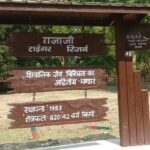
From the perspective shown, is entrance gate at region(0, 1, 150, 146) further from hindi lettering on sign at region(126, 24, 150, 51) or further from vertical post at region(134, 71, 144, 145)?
hindi lettering on sign at region(126, 24, 150, 51)

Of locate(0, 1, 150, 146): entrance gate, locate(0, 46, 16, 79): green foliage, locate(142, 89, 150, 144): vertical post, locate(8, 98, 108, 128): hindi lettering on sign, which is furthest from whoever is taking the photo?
locate(0, 46, 16, 79): green foliage

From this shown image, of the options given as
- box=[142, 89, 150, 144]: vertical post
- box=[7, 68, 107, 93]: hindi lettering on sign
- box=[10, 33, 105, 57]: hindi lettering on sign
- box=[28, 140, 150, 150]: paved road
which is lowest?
box=[28, 140, 150, 150]: paved road

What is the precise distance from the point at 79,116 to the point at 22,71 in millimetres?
1527

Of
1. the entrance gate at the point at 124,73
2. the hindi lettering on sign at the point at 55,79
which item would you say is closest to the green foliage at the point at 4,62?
the entrance gate at the point at 124,73

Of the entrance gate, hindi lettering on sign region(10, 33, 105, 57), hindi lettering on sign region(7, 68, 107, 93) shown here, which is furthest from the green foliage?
hindi lettering on sign region(7, 68, 107, 93)

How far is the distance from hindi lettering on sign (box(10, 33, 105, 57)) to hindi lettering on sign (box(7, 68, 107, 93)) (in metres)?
0.36

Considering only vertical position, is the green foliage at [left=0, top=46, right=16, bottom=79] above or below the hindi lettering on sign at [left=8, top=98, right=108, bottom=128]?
above

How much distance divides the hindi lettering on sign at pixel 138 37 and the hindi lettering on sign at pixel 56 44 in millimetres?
570

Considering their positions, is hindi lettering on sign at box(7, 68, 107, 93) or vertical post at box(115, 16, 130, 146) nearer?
hindi lettering on sign at box(7, 68, 107, 93)

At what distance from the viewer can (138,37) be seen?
360 inches

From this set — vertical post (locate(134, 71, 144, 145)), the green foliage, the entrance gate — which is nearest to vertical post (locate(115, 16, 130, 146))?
the entrance gate

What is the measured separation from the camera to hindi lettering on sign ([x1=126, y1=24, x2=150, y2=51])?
909cm

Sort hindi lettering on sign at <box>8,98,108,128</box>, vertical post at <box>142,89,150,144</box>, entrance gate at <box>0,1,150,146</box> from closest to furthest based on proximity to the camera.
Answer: hindi lettering on sign at <box>8,98,108,128</box>
entrance gate at <box>0,1,150,146</box>
vertical post at <box>142,89,150,144</box>

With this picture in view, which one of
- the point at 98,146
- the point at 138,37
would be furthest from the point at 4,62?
the point at 138,37
